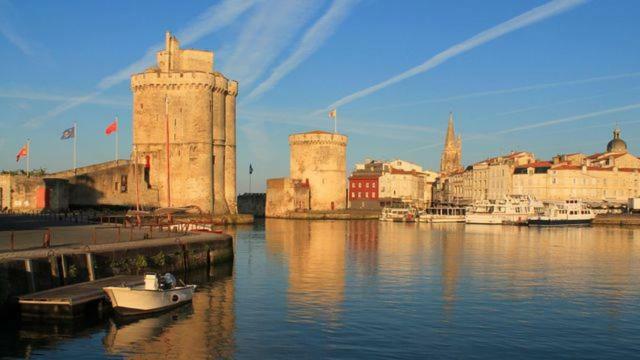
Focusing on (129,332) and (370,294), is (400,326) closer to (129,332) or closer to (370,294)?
(370,294)

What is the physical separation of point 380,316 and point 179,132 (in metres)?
43.5

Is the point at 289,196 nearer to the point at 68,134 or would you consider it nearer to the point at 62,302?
the point at 68,134

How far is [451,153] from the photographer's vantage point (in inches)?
5645

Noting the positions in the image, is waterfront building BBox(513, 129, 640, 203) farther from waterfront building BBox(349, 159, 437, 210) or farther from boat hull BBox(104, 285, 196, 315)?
boat hull BBox(104, 285, 196, 315)

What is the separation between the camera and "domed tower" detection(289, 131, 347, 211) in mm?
85688

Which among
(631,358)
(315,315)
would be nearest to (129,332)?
(315,315)

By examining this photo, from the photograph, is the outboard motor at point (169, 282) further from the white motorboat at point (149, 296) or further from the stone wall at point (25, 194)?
the stone wall at point (25, 194)

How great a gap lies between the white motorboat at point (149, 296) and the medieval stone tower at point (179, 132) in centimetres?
3972

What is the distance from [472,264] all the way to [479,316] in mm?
13055

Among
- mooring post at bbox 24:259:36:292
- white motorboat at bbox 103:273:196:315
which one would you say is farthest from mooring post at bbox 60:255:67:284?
white motorboat at bbox 103:273:196:315

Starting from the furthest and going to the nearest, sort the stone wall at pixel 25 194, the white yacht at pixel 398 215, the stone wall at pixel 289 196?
the stone wall at pixel 289 196, the white yacht at pixel 398 215, the stone wall at pixel 25 194

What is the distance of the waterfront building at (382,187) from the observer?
334 ft

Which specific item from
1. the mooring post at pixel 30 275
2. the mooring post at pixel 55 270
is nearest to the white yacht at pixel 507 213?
the mooring post at pixel 55 270

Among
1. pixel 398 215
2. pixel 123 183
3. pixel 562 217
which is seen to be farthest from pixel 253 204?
pixel 123 183
